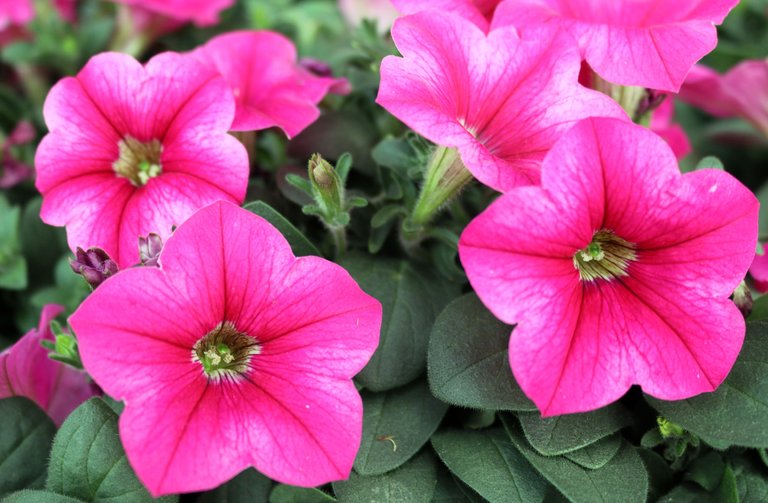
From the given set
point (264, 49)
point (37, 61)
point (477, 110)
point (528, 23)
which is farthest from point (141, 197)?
point (37, 61)

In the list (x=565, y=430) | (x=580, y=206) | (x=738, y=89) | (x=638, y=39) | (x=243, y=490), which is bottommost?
(x=243, y=490)

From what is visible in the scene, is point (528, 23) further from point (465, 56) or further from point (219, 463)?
point (219, 463)

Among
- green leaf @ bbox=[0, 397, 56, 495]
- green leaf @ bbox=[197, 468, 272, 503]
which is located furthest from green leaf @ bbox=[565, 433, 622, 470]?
green leaf @ bbox=[0, 397, 56, 495]

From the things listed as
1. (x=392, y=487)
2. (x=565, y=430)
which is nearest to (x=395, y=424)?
(x=392, y=487)

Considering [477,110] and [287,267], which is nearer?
[287,267]

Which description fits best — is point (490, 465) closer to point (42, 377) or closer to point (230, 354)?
point (230, 354)

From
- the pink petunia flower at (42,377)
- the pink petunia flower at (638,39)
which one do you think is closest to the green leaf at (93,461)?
the pink petunia flower at (42,377)
